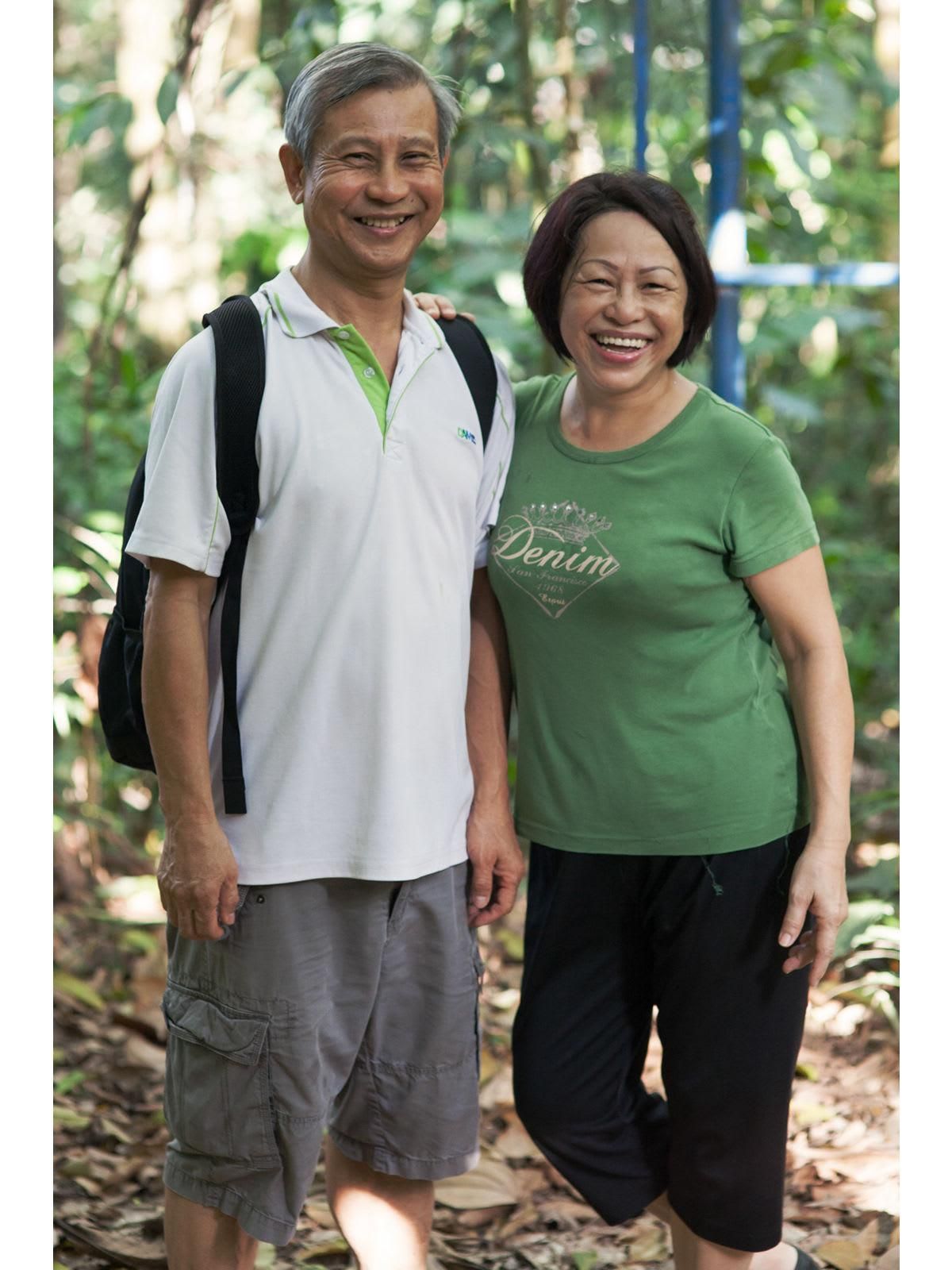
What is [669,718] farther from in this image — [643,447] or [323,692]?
[323,692]

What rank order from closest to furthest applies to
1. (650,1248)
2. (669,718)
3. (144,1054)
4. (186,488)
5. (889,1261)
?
(186,488)
(669,718)
(889,1261)
(650,1248)
(144,1054)

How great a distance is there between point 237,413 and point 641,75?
5.22 feet

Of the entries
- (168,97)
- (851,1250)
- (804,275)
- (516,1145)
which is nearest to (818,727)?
(851,1250)

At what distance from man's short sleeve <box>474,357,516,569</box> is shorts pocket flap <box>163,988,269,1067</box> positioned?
0.78 meters

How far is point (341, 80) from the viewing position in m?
1.88

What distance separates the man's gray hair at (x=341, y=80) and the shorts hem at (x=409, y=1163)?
1.52m

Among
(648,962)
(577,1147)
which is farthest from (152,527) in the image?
(577,1147)

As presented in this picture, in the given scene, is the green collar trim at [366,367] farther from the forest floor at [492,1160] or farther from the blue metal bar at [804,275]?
the forest floor at [492,1160]

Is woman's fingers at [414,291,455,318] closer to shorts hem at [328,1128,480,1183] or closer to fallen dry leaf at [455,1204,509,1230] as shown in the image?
shorts hem at [328,1128,480,1183]

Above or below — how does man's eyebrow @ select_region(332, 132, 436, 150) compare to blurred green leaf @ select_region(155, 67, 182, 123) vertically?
below

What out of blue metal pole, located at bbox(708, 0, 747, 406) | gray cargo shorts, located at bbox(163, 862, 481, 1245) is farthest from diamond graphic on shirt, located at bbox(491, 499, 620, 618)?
blue metal pole, located at bbox(708, 0, 747, 406)

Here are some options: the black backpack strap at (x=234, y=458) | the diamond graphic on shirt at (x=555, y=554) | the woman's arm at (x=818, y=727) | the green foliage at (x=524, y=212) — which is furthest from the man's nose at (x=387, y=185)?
the green foliage at (x=524, y=212)

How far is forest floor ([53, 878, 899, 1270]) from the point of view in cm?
265
